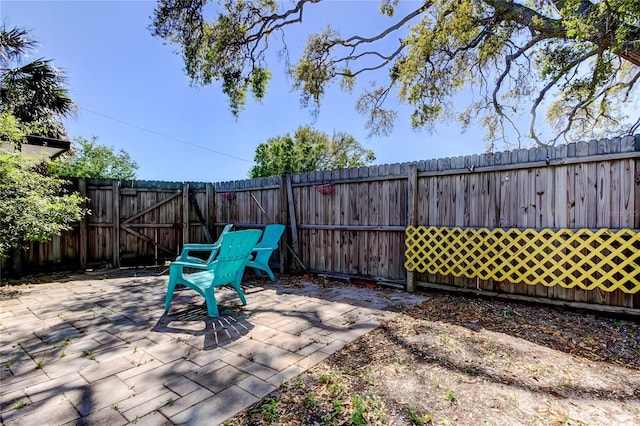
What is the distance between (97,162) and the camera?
15.9 metres

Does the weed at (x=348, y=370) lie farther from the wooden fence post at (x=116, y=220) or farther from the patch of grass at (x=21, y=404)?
the wooden fence post at (x=116, y=220)

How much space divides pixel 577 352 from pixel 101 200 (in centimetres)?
751

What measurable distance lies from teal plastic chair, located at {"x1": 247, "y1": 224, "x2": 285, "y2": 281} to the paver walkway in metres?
0.83

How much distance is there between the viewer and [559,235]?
11.1ft

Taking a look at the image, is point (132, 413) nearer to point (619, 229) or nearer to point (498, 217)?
point (498, 217)

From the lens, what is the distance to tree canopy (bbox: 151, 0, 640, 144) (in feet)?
19.0

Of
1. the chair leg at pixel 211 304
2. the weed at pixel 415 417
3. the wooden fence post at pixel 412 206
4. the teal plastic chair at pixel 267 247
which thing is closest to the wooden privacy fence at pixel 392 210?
the wooden fence post at pixel 412 206

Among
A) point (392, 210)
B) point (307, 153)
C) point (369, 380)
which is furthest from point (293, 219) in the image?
point (307, 153)

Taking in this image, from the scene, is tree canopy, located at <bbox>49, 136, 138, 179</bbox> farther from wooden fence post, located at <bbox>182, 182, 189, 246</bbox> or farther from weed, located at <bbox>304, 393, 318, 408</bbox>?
weed, located at <bbox>304, 393, 318, 408</bbox>

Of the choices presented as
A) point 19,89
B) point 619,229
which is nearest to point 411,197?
point 619,229

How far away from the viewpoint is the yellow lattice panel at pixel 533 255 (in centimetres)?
308

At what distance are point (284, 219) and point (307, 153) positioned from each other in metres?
13.0

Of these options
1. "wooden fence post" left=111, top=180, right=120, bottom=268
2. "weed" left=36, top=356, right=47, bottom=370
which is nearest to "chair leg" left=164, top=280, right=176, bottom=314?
"weed" left=36, top=356, right=47, bottom=370

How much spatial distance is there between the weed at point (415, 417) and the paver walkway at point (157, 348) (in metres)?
0.75
